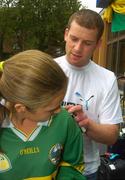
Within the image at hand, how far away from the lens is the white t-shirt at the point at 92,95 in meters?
2.55

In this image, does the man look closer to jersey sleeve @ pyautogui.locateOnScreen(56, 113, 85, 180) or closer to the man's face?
the man's face

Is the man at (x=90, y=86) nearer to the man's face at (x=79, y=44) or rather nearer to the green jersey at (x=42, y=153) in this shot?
the man's face at (x=79, y=44)

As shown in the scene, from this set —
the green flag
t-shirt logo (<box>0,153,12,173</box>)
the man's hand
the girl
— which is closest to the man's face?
the man's hand

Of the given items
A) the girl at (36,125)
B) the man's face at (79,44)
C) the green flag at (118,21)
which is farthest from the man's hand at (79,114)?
the green flag at (118,21)

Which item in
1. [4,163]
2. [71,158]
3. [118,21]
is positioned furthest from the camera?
[118,21]

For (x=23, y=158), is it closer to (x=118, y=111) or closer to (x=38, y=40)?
(x=118, y=111)

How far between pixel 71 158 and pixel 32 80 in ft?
1.46

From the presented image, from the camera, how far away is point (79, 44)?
251 centimetres

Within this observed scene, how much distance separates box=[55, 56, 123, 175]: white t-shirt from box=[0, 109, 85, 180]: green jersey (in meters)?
0.44

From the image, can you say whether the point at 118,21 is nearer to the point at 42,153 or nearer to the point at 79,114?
the point at 79,114

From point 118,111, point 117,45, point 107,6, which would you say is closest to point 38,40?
point 117,45

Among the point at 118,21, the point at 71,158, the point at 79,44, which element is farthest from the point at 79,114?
the point at 118,21

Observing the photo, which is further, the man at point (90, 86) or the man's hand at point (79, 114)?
the man at point (90, 86)

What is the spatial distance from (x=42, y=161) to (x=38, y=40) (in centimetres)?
3979
